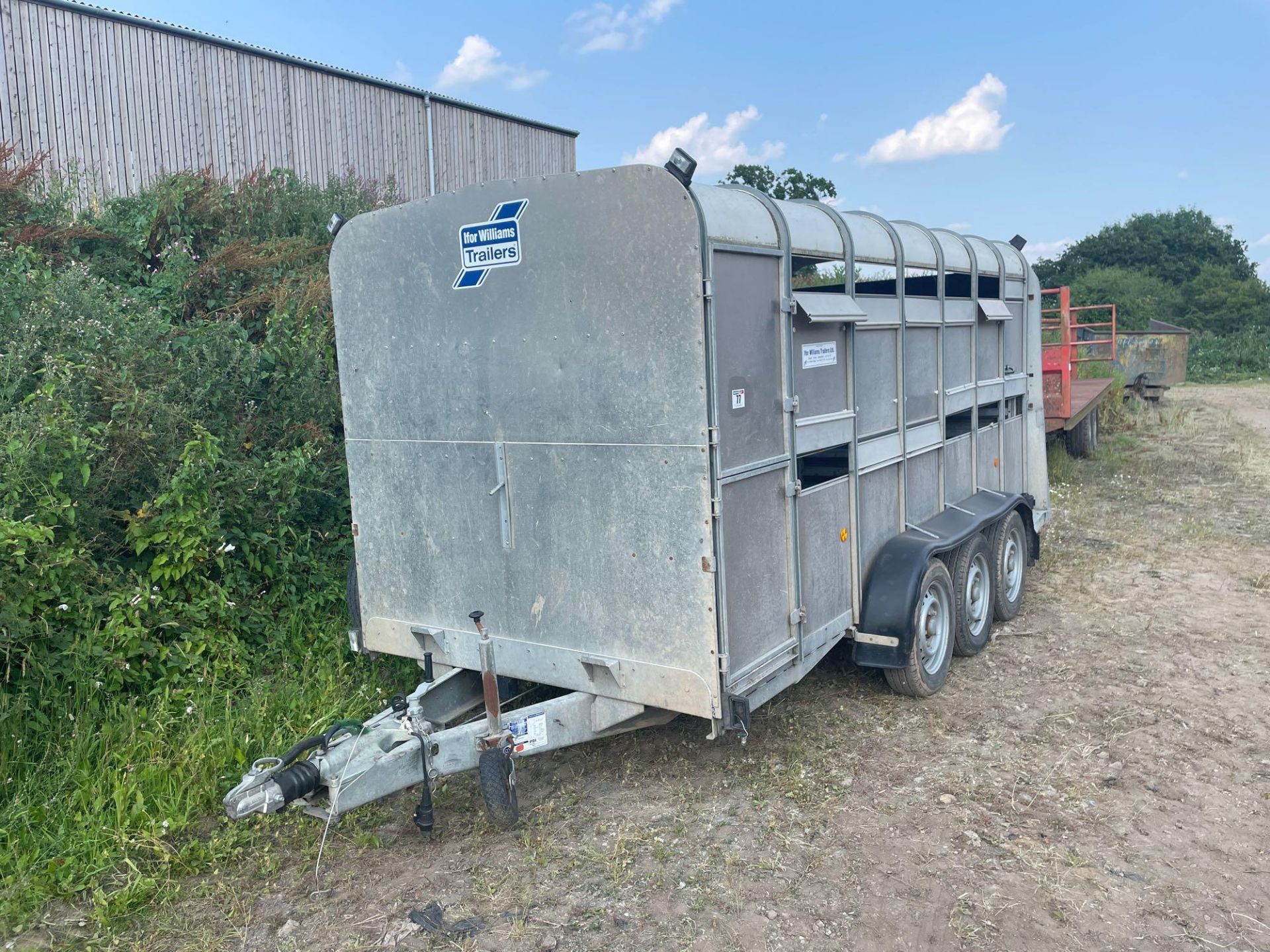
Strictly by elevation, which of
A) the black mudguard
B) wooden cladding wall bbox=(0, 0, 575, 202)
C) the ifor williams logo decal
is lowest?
the black mudguard

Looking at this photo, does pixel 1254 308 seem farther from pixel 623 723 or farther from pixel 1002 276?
pixel 623 723

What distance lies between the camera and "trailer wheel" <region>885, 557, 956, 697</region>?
527 cm

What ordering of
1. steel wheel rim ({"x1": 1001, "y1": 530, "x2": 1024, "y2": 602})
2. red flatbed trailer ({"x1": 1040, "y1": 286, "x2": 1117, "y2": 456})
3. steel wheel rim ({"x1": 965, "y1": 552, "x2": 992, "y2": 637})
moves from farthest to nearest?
red flatbed trailer ({"x1": 1040, "y1": 286, "x2": 1117, "y2": 456}) → steel wheel rim ({"x1": 1001, "y1": 530, "x2": 1024, "y2": 602}) → steel wheel rim ({"x1": 965, "y1": 552, "x2": 992, "y2": 637})

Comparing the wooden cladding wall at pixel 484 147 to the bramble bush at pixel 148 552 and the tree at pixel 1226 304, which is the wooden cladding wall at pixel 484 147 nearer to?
the bramble bush at pixel 148 552

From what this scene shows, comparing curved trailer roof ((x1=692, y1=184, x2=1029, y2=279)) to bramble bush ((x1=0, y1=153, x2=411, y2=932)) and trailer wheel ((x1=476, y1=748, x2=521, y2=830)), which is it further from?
bramble bush ((x1=0, y1=153, x2=411, y2=932))

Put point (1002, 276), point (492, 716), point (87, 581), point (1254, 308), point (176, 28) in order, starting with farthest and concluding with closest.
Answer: point (1254, 308) < point (176, 28) < point (1002, 276) < point (87, 581) < point (492, 716)

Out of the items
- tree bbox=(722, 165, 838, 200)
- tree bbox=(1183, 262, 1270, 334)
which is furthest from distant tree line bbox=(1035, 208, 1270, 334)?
tree bbox=(722, 165, 838, 200)

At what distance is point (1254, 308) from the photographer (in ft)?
131

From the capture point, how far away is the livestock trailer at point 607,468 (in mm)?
3787

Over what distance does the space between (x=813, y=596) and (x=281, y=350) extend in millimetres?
4103

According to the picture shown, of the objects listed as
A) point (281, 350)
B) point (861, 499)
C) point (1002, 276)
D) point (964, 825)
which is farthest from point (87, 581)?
point (1002, 276)

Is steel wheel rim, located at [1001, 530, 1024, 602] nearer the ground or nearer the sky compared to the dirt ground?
nearer the sky

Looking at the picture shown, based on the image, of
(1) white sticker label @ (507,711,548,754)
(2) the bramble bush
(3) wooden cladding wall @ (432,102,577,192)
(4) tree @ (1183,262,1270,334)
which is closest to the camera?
(1) white sticker label @ (507,711,548,754)

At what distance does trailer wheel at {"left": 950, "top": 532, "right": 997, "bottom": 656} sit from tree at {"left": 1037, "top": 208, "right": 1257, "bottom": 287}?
44.2m
